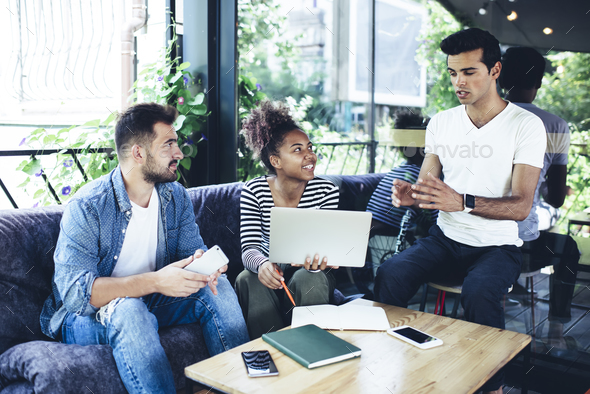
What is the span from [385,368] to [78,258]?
3.43 feet

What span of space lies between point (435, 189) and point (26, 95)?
7.02ft

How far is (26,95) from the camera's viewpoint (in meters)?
2.56

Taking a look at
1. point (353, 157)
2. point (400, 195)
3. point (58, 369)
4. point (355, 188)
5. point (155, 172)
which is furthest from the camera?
point (353, 157)

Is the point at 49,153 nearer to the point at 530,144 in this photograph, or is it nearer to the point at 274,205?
the point at 274,205

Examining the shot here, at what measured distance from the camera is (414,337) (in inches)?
58.9

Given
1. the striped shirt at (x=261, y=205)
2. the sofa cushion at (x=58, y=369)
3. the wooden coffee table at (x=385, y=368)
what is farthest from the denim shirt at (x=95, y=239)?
the wooden coffee table at (x=385, y=368)

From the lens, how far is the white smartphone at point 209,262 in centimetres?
164

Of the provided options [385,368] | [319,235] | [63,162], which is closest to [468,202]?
[319,235]

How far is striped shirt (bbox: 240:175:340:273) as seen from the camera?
2.13m

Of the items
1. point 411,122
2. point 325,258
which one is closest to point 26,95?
point 325,258

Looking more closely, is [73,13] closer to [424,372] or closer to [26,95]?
[26,95]

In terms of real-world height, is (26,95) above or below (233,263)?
above

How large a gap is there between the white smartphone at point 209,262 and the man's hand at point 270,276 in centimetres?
25

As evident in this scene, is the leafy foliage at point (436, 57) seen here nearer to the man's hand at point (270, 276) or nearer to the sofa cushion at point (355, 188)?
the sofa cushion at point (355, 188)
